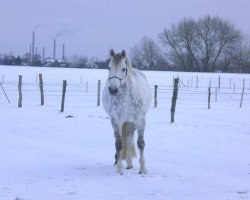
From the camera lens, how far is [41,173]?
704 centimetres

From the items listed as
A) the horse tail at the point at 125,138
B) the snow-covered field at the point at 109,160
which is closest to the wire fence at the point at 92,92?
the snow-covered field at the point at 109,160

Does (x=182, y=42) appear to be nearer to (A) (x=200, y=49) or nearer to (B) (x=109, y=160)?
(A) (x=200, y=49)

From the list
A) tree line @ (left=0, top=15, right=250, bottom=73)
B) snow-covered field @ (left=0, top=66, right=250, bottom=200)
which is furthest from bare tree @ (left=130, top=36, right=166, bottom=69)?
snow-covered field @ (left=0, top=66, right=250, bottom=200)

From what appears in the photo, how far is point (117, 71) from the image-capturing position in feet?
22.4

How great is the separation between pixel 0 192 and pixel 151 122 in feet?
34.9

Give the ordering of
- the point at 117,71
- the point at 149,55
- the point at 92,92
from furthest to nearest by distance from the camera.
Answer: the point at 149,55
the point at 92,92
the point at 117,71

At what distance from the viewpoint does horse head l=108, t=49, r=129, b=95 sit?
667cm

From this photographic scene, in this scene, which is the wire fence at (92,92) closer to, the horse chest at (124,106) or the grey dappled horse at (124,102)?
the grey dappled horse at (124,102)

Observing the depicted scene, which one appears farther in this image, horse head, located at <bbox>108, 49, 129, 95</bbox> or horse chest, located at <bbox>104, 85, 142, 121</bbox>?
horse chest, located at <bbox>104, 85, 142, 121</bbox>

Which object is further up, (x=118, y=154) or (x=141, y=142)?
(x=141, y=142)

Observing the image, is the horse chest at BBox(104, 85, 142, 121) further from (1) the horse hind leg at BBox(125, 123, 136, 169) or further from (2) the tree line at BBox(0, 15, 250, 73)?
(2) the tree line at BBox(0, 15, 250, 73)

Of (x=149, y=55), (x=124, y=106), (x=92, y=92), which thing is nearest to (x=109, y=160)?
(x=124, y=106)

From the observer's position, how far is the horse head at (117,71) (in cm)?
667

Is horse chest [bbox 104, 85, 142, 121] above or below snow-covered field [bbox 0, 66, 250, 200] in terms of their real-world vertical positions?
above
